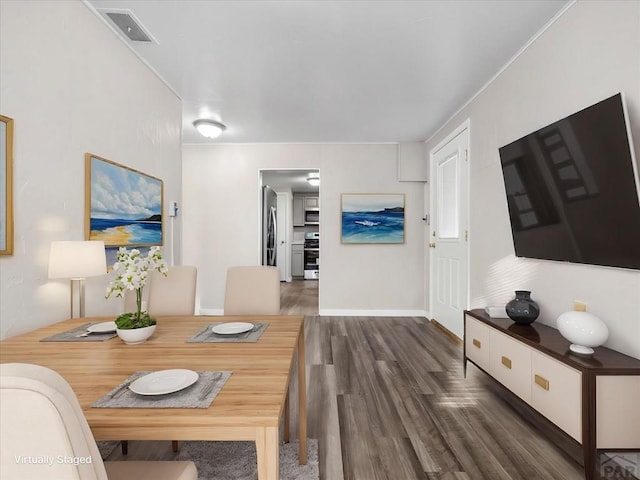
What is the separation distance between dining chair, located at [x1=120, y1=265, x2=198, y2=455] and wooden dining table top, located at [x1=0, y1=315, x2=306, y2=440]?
17.3 inches

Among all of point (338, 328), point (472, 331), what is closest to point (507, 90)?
point (472, 331)

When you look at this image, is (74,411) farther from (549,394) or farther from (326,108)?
(326,108)

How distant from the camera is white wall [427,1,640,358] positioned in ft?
5.48

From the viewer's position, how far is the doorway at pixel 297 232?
8.02 meters

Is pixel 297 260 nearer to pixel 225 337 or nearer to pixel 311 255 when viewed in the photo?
pixel 311 255

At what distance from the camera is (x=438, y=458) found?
1756 millimetres

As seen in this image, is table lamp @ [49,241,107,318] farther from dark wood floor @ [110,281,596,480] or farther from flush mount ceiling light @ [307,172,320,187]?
flush mount ceiling light @ [307,172,320,187]

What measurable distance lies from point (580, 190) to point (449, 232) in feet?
7.47

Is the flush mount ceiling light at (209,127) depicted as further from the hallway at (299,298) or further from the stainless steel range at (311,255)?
the stainless steel range at (311,255)

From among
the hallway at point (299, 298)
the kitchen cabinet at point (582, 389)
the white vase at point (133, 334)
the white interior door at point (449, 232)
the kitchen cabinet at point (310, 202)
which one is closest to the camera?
the white vase at point (133, 334)

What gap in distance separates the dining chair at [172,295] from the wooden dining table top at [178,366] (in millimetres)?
438

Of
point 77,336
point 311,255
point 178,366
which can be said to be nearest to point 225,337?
point 178,366

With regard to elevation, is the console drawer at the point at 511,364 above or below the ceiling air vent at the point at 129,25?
below

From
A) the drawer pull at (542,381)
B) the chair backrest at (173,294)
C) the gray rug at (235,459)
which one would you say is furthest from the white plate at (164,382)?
the drawer pull at (542,381)
